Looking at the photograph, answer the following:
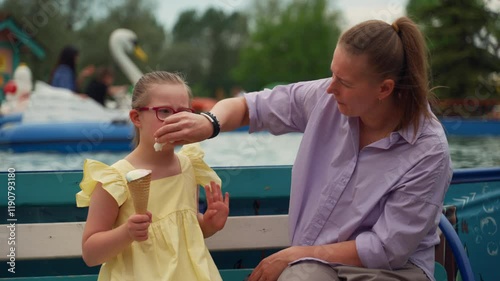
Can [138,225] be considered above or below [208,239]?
above

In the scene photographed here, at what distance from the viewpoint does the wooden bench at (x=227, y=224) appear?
7.30 ft

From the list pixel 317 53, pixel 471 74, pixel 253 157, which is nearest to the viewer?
pixel 253 157

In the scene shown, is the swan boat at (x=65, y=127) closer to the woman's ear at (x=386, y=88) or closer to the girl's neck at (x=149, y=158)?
the girl's neck at (x=149, y=158)

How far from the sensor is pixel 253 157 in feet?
25.8

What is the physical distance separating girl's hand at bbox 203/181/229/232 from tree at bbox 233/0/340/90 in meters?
38.1

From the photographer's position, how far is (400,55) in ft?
6.33

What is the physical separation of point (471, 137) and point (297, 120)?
8.06 meters

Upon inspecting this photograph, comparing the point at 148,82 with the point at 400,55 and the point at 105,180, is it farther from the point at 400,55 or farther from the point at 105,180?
the point at 400,55

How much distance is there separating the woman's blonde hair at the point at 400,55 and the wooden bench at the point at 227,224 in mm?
660

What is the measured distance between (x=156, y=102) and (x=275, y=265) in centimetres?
57

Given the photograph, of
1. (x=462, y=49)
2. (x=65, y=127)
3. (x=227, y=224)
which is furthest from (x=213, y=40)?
(x=227, y=224)

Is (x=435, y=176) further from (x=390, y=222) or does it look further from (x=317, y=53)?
(x=317, y=53)

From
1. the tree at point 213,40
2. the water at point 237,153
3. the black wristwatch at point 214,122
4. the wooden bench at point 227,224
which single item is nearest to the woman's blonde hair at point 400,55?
the black wristwatch at point 214,122

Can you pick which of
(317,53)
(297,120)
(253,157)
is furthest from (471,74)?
(317,53)
